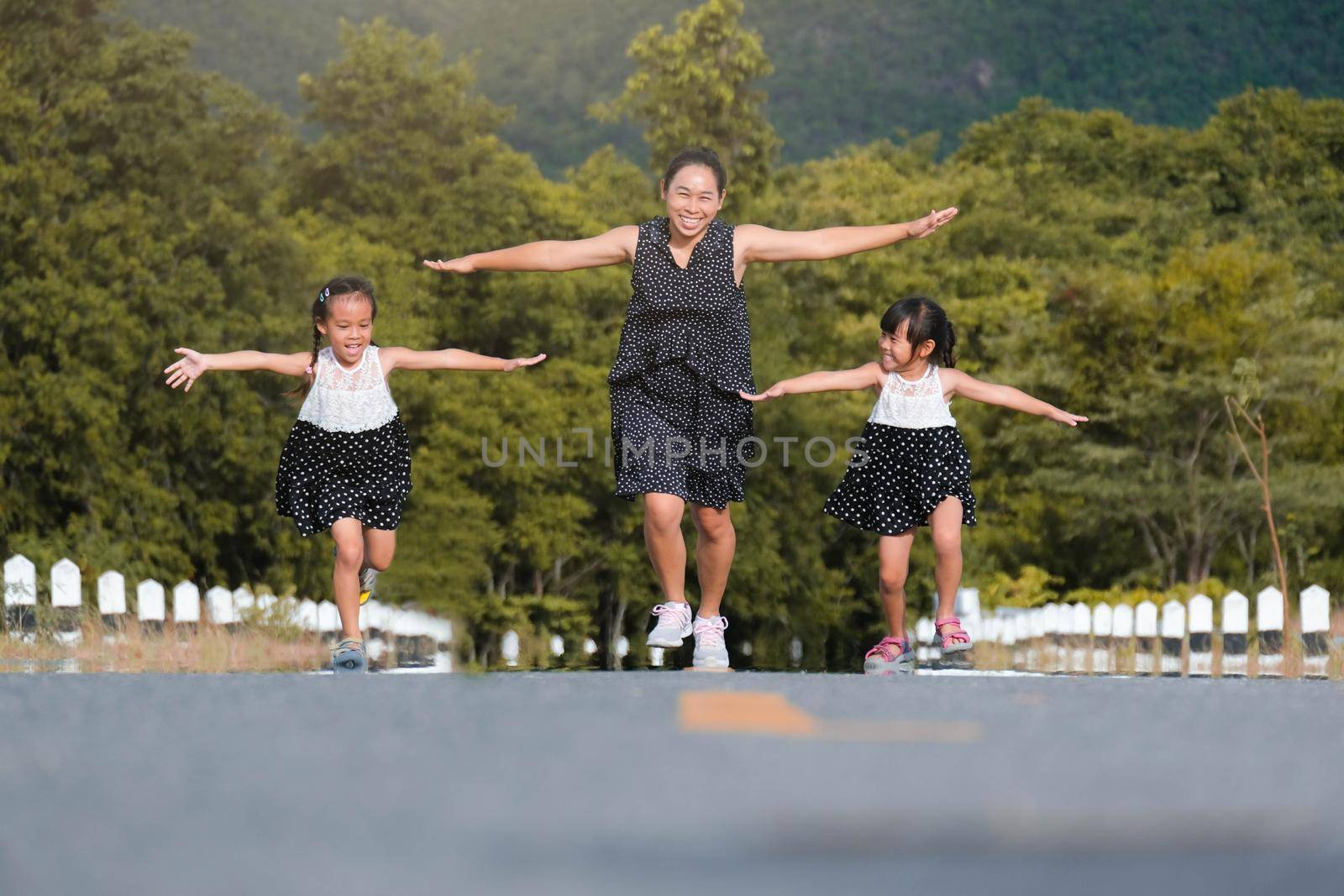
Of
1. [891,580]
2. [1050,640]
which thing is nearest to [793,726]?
[891,580]

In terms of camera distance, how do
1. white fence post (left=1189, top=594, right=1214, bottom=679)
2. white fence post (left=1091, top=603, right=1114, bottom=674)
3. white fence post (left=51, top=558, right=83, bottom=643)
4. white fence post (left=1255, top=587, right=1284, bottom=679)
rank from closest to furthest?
1. white fence post (left=51, top=558, right=83, bottom=643)
2. white fence post (left=1255, top=587, right=1284, bottom=679)
3. white fence post (left=1189, top=594, right=1214, bottom=679)
4. white fence post (left=1091, top=603, right=1114, bottom=674)

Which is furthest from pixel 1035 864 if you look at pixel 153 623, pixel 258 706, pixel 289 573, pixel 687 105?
pixel 687 105

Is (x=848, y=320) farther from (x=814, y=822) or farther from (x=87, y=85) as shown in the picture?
(x=814, y=822)

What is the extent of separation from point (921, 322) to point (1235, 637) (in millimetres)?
5304

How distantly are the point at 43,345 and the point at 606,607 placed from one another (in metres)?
12.6

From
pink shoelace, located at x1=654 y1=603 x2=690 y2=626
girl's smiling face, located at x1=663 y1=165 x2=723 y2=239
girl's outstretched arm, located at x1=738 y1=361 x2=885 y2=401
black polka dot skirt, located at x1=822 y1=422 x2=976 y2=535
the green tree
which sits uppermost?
the green tree

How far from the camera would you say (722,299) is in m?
8.55

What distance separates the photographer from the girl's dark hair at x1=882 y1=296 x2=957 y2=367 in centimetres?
895

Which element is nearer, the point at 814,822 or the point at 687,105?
the point at 814,822

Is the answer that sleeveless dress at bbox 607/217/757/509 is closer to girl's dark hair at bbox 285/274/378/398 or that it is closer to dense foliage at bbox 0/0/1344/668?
girl's dark hair at bbox 285/274/378/398

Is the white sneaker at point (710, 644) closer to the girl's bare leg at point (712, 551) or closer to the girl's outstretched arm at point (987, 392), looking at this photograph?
the girl's bare leg at point (712, 551)

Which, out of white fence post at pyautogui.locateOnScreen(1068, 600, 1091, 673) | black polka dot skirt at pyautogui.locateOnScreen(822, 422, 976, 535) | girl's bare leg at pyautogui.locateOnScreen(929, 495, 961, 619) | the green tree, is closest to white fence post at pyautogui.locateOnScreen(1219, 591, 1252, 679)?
white fence post at pyautogui.locateOnScreen(1068, 600, 1091, 673)


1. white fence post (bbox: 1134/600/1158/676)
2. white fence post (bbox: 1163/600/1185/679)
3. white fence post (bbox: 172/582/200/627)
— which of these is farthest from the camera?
white fence post (bbox: 1134/600/1158/676)

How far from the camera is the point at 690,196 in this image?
8.48 metres
